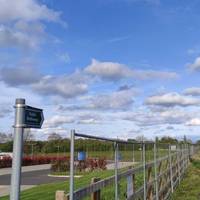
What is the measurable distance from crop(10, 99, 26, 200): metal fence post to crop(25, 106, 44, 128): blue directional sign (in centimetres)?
6

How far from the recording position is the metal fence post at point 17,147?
3594 mm

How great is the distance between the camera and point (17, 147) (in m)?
3.60

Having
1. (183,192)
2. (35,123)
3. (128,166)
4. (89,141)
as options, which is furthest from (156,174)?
(35,123)

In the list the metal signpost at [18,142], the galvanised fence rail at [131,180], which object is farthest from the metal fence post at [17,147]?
the galvanised fence rail at [131,180]

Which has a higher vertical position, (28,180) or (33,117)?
(33,117)

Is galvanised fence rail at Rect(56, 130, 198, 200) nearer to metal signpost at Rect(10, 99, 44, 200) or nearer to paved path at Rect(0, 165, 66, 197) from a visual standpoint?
metal signpost at Rect(10, 99, 44, 200)

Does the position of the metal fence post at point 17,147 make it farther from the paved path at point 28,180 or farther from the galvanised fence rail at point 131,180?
the paved path at point 28,180

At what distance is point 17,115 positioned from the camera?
363 cm

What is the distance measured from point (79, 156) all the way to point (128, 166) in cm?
387

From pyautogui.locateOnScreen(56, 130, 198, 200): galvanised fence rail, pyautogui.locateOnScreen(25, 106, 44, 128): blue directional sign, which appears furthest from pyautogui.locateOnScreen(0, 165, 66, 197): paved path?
pyautogui.locateOnScreen(25, 106, 44, 128): blue directional sign

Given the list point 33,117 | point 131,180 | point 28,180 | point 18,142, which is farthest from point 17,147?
point 28,180

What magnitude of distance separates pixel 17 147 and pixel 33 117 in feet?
1.04

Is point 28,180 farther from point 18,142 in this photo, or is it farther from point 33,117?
point 18,142

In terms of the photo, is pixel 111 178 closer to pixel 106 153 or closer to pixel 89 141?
pixel 106 153
